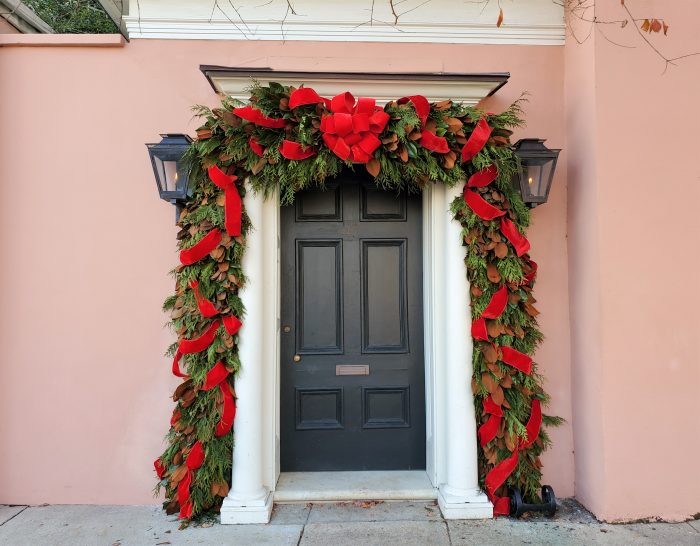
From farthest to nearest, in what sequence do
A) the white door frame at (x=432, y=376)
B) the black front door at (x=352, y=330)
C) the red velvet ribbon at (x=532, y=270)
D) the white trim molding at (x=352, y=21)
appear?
the black front door at (x=352, y=330) → the white trim molding at (x=352, y=21) → the red velvet ribbon at (x=532, y=270) → the white door frame at (x=432, y=376)

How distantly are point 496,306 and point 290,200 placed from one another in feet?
4.94

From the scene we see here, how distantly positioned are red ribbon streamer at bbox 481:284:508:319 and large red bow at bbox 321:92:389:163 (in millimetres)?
1216

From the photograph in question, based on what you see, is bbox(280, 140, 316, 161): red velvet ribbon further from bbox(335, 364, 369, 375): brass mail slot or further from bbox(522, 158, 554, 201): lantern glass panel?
bbox(335, 364, 369, 375): brass mail slot


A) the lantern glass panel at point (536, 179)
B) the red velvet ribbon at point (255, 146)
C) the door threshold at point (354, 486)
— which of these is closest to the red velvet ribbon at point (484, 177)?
the lantern glass panel at point (536, 179)

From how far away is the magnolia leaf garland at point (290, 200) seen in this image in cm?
289

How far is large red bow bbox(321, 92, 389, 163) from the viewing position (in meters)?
2.83

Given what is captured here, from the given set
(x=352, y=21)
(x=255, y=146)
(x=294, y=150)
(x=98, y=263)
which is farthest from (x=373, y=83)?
(x=98, y=263)

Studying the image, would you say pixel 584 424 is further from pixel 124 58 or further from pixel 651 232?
pixel 124 58

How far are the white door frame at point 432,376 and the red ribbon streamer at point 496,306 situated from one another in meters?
0.13

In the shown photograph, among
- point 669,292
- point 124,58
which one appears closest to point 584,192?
point 669,292

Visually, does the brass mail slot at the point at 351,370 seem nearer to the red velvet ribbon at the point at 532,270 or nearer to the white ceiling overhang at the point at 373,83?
the red velvet ribbon at the point at 532,270

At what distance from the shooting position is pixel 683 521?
298 cm

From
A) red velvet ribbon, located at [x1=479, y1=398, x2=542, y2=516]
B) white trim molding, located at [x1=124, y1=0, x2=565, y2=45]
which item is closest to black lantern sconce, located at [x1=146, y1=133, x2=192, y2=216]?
white trim molding, located at [x1=124, y1=0, x2=565, y2=45]

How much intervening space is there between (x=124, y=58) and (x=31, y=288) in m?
1.75
